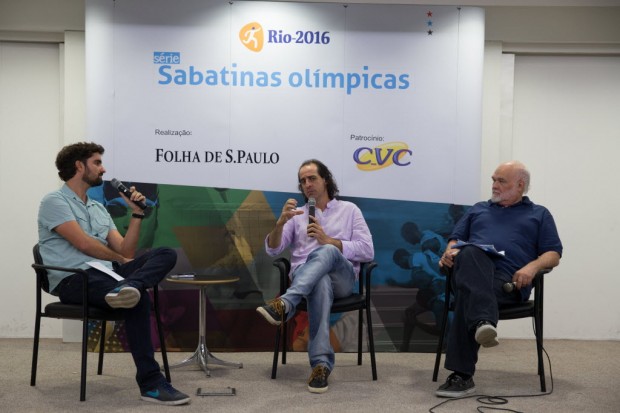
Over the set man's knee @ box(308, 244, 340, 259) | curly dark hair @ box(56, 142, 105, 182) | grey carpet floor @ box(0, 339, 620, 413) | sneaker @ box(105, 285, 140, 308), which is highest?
curly dark hair @ box(56, 142, 105, 182)

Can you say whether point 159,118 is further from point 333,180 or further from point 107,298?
point 107,298

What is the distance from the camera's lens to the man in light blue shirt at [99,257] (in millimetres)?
3516

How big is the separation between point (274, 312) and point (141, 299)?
26.1 inches

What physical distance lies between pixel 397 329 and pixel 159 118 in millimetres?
2129

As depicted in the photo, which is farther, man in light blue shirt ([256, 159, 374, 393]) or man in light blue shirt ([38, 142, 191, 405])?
man in light blue shirt ([256, 159, 374, 393])

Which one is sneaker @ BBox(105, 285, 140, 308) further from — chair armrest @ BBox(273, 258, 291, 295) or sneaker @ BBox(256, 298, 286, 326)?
chair armrest @ BBox(273, 258, 291, 295)

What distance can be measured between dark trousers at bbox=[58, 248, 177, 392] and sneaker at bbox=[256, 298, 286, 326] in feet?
1.77

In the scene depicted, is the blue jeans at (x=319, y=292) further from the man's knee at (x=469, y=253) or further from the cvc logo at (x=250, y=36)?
the cvc logo at (x=250, y=36)

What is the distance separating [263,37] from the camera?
16.0 ft

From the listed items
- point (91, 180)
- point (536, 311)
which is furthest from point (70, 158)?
point (536, 311)

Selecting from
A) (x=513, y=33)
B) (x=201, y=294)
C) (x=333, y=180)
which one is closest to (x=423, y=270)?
(x=333, y=180)

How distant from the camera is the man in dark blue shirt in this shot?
3621 mm

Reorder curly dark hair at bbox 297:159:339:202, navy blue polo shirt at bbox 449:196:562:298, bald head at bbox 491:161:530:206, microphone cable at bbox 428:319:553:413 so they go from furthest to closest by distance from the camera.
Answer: curly dark hair at bbox 297:159:339:202 < bald head at bbox 491:161:530:206 < navy blue polo shirt at bbox 449:196:562:298 < microphone cable at bbox 428:319:553:413

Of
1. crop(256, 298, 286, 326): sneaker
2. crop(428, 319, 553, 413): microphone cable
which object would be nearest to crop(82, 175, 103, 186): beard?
crop(256, 298, 286, 326): sneaker
